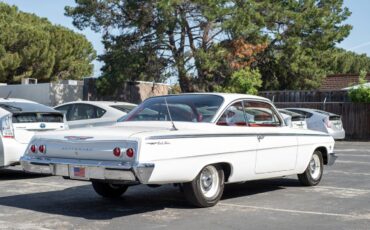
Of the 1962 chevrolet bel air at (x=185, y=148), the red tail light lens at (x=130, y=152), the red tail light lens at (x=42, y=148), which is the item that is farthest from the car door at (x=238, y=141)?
the red tail light lens at (x=42, y=148)

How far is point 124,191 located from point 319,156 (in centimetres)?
346

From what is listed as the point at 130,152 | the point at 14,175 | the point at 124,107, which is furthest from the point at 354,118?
the point at 130,152

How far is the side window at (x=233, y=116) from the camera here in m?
8.50

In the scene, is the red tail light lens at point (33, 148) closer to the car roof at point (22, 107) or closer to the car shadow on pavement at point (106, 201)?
the car shadow on pavement at point (106, 201)

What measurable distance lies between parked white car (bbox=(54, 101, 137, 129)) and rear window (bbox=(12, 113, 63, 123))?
111 inches

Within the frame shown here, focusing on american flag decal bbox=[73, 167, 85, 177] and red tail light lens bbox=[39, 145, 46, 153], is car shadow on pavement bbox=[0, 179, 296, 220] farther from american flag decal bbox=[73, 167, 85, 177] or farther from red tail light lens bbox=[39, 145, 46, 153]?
red tail light lens bbox=[39, 145, 46, 153]

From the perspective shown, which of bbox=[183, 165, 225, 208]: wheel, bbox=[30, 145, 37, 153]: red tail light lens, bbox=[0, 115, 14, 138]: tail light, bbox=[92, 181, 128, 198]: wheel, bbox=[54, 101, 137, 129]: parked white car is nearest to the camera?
bbox=[183, 165, 225, 208]: wheel

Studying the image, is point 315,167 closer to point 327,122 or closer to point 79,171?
point 79,171

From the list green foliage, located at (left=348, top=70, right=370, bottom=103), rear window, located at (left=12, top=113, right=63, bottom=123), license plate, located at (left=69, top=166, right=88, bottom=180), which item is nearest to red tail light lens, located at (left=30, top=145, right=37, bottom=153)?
license plate, located at (left=69, top=166, right=88, bottom=180)

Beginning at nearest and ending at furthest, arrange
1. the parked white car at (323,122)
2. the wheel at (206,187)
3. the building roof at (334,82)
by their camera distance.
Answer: the wheel at (206,187) → the parked white car at (323,122) → the building roof at (334,82)

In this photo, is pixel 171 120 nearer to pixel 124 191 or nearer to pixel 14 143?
pixel 124 191

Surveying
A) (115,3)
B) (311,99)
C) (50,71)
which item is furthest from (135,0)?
(50,71)

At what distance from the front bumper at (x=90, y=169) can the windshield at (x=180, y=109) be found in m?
1.39

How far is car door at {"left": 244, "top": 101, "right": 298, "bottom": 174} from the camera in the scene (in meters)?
8.84
